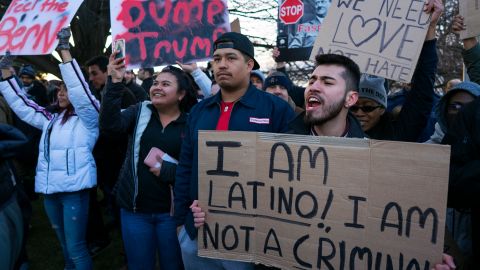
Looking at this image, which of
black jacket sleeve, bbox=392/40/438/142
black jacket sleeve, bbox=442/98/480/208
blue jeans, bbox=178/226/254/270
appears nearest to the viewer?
black jacket sleeve, bbox=442/98/480/208

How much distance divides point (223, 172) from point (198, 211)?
25 cm

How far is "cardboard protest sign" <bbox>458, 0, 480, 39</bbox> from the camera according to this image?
238 centimetres

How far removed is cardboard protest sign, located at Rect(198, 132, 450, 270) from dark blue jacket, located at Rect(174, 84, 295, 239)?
30cm

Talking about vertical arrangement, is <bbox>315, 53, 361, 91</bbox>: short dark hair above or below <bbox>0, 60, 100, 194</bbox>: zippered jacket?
above

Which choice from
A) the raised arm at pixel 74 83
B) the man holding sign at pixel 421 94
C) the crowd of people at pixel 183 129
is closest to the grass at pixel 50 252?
the crowd of people at pixel 183 129

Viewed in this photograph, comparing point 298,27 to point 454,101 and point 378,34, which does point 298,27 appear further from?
point 454,101

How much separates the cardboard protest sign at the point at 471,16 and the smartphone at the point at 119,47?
92.9 inches

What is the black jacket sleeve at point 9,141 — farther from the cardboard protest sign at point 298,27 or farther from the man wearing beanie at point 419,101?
the cardboard protest sign at point 298,27

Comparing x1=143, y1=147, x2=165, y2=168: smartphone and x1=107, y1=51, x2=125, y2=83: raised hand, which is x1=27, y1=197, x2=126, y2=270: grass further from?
x1=107, y1=51, x2=125, y2=83: raised hand

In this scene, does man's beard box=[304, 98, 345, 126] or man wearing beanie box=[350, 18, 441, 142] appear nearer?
man's beard box=[304, 98, 345, 126]

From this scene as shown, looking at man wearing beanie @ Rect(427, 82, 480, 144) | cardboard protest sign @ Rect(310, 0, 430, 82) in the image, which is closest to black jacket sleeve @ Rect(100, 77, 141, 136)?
cardboard protest sign @ Rect(310, 0, 430, 82)

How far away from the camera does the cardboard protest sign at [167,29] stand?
2990 millimetres

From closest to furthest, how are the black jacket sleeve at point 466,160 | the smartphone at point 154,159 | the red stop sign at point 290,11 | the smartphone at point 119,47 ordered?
the black jacket sleeve at point 466,160
the smartphone at point 154,159
the smartphone at point 119,47
the red stop sign at point 290,11

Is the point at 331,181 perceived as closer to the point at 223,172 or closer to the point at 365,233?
the point at 365,233
